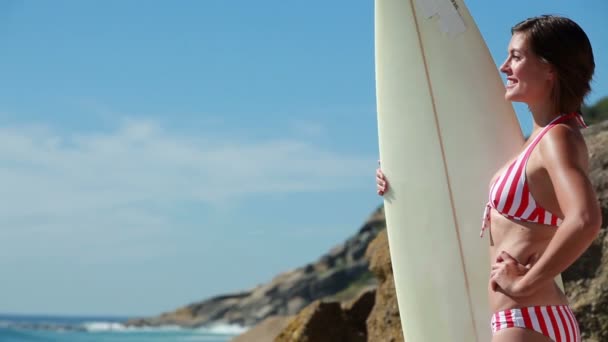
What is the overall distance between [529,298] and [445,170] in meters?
0.96

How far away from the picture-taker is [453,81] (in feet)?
11.5

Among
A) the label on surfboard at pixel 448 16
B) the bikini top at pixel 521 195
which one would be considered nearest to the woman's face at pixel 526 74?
the bikini top at pixel 521 195

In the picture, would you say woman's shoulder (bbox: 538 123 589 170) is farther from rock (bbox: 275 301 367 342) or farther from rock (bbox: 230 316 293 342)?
rock (bbox: 230 316 293 342)

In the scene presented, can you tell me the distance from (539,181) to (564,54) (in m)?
0.37

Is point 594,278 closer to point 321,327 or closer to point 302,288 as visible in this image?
point 321,327

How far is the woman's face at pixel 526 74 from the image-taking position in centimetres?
257

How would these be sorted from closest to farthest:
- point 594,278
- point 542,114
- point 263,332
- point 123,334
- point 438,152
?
point 542,114 < point 438,152 < point 594,278 < point 263,332 < point 123,334

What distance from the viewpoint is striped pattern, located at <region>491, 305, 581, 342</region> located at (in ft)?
8.10

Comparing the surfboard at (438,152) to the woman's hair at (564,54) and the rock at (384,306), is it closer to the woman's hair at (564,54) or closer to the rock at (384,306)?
the woman's hair at (564,54)

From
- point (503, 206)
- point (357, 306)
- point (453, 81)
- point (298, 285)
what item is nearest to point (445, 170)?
point (453, 81)

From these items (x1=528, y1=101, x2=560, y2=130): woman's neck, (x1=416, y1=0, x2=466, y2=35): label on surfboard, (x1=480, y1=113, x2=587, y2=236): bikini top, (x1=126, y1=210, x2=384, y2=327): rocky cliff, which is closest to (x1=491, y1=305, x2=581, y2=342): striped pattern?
(x1=480, y1=113, x2=587, y2=236): bikini top

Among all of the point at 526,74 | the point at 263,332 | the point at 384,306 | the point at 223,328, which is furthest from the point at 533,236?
the point at 223,328

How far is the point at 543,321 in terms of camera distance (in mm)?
2469

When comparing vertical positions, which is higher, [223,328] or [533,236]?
[223,328]
